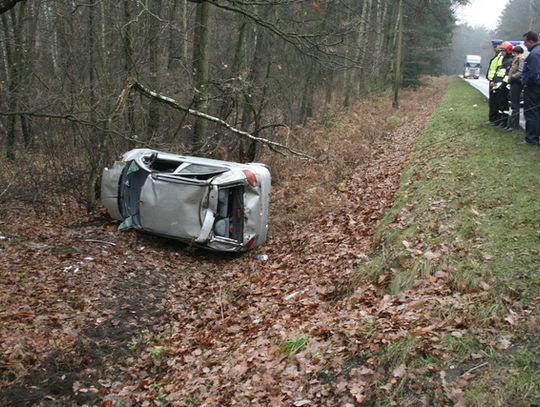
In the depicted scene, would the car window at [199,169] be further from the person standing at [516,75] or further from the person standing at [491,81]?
Answer: the person standing at [491,81]

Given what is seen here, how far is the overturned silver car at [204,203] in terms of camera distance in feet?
29.4

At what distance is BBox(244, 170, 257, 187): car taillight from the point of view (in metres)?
9.03

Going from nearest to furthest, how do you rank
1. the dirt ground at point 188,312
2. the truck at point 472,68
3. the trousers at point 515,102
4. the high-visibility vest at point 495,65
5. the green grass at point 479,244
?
the green grass at point 479,244
the dirt ground at point 188,312
the trousers at point 515,102
the high-visibility vest at point 495,65
the truck at point 472,68

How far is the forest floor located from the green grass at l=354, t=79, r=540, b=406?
0.02 metres

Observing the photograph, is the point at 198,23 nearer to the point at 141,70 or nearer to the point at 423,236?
the point at 141,70

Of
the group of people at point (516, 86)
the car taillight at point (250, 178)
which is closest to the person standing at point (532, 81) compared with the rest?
the group of people at point (516, 86)

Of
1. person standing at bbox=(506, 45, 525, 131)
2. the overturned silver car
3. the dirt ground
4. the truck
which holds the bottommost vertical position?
the dirt ground

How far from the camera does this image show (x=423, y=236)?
22.7 ft

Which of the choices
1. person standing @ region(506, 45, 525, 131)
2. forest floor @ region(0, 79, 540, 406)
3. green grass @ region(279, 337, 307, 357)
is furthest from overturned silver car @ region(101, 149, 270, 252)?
person standing @ region(506, 45, 525, 131)

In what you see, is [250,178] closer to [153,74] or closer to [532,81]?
[532,81]

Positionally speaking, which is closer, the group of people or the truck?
the group of people

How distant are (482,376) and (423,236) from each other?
10.3 ft

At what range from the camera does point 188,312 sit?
758 cm

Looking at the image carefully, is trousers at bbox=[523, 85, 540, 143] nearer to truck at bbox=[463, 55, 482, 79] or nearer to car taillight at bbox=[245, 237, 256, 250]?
car taillight at bbox=[245, 237, 256, 250]
